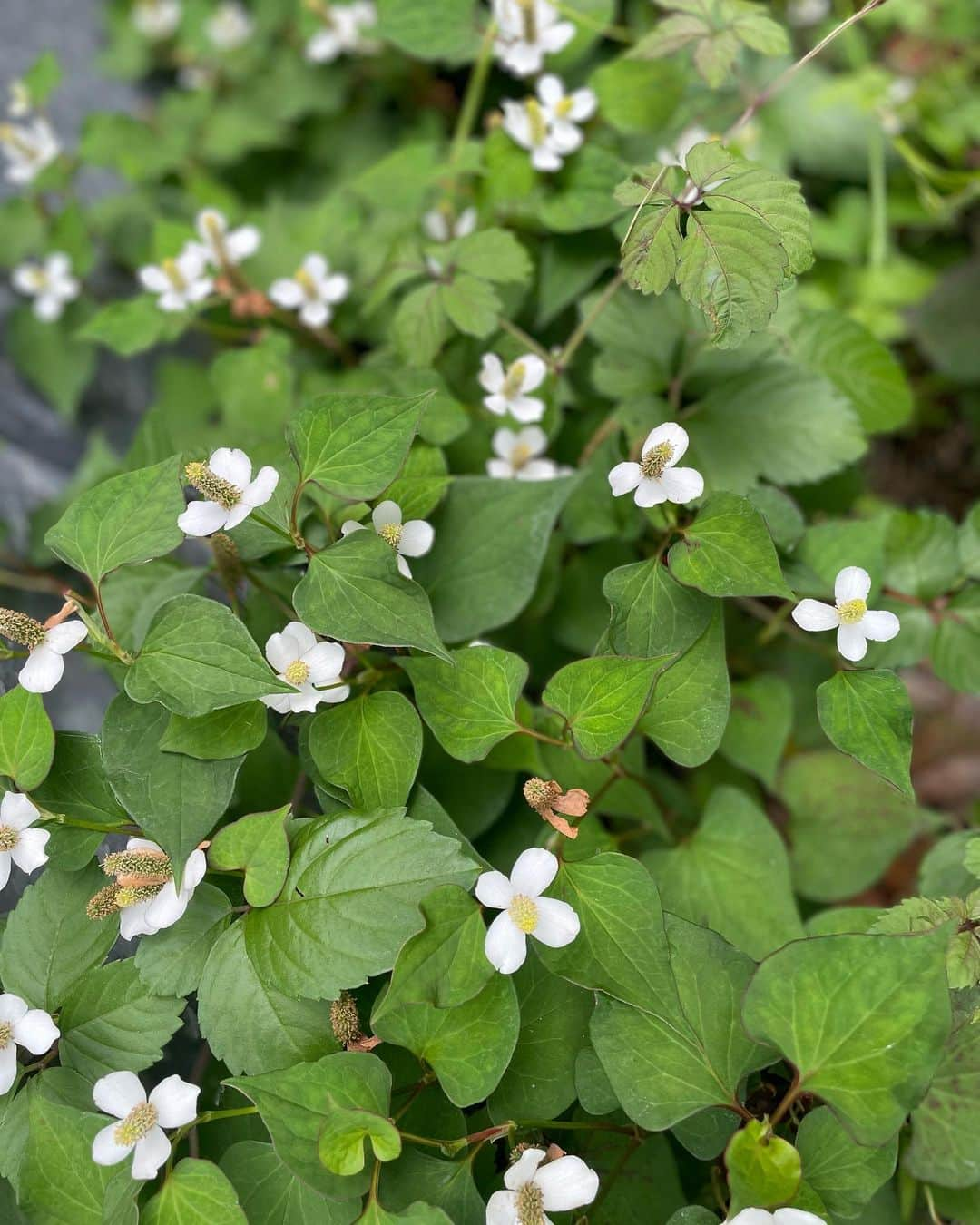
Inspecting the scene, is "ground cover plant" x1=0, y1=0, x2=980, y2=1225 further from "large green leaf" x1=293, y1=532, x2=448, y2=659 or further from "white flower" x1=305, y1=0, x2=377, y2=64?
"white flower" x1=305, y1=0, x2=377, y2=64

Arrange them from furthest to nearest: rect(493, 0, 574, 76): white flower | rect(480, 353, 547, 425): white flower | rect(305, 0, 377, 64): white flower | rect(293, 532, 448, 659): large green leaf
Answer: rect(305, 0, 377, 64): white flower → rect(493, 0, 574, 76): white flower → rect(480, 353, 547, 425): white flower → rect(293, 532, 448, 659): large green leaf

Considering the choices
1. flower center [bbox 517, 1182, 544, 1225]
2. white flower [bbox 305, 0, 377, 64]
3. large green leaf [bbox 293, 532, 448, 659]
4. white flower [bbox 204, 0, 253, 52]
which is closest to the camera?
flower center [bbox 517, 1182, 544, 1225]

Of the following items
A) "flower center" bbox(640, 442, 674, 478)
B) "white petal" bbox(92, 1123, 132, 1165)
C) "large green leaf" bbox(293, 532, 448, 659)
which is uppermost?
"flower center" bbox(640, 442, 674, 478)

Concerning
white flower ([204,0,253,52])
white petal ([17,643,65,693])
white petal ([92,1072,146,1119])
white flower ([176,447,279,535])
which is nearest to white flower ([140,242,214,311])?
white flower ([176,447,279,535])

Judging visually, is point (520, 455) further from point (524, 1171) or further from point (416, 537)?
point (524, 1171)

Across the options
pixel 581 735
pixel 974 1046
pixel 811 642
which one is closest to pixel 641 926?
pixel 581 735

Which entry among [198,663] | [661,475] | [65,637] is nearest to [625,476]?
[661,475]
